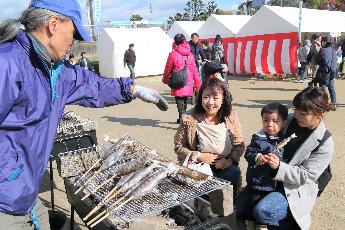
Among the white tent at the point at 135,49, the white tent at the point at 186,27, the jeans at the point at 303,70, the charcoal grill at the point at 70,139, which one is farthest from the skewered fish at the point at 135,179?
the white tent at the point at 186,27

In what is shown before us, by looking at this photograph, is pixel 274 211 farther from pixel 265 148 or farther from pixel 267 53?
pixel 267 53

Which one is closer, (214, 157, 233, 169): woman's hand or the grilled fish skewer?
the grilled fish skewer

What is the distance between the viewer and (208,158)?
3.59 metres

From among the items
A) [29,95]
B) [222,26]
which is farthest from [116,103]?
[222,26]

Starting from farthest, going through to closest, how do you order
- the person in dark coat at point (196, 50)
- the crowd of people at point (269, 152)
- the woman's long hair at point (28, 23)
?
the person in dark coat at point (196, 50)
the crowd of people at point (269, 152)
the woman's long hair at point (28, 23)

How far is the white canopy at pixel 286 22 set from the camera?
1543 centimetres

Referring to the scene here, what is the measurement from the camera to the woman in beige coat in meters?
3.59

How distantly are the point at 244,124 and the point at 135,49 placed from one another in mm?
12384

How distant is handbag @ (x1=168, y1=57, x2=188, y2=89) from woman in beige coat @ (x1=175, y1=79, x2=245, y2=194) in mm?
3571

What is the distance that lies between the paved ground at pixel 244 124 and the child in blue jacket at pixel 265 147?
3.66 feet

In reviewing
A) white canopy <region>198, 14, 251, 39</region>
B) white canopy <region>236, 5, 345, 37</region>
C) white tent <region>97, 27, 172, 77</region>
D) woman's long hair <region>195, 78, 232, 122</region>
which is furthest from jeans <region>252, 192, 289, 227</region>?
white tent <region>97, 27, 172, 77</region>

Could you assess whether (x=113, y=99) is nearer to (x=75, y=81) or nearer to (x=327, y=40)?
(x=75, y=81)

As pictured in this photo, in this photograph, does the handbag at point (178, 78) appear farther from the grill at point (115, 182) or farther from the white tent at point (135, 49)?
the white tent at point (135, 49)

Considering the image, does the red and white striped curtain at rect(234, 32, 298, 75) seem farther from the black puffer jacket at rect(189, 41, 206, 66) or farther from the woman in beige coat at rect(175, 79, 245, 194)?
the woman in beige coat at rect(175, 79, 245, 194)
